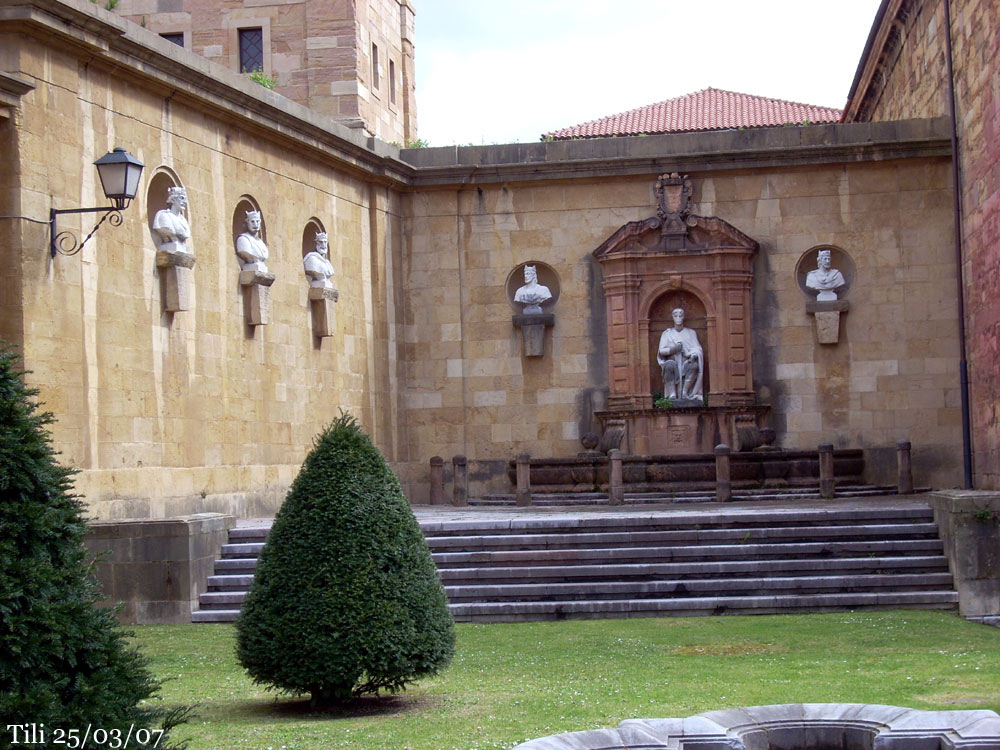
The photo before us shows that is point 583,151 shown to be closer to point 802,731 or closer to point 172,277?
point 172,277

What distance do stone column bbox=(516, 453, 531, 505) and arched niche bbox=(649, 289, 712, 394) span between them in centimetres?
311

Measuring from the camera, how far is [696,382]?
2247 cm

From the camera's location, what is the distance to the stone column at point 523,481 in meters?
20.5

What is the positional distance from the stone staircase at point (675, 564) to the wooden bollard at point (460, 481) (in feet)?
18.6

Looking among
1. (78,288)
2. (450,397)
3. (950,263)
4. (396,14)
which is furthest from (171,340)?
(396,14)

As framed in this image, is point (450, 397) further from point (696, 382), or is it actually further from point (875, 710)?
point (875, 710)

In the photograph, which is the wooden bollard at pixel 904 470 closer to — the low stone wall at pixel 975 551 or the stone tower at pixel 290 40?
the low stone wall at pixel 975 551

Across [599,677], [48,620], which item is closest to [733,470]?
[599,677]

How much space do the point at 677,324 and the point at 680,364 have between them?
0.65m

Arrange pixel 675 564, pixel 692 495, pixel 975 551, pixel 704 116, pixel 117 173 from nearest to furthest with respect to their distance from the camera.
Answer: pixel 117 173
pixel 975 551
pixel 675 564
pixel 692 495
pixel 704 116

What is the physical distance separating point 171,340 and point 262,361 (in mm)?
2319

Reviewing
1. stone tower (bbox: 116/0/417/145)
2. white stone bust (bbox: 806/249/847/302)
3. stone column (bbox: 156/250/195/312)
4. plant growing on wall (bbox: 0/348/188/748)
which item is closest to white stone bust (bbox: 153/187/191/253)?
stone column (bbox: 156/250/195/312)

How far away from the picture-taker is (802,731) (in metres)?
6.83

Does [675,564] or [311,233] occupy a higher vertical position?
[311,233]
